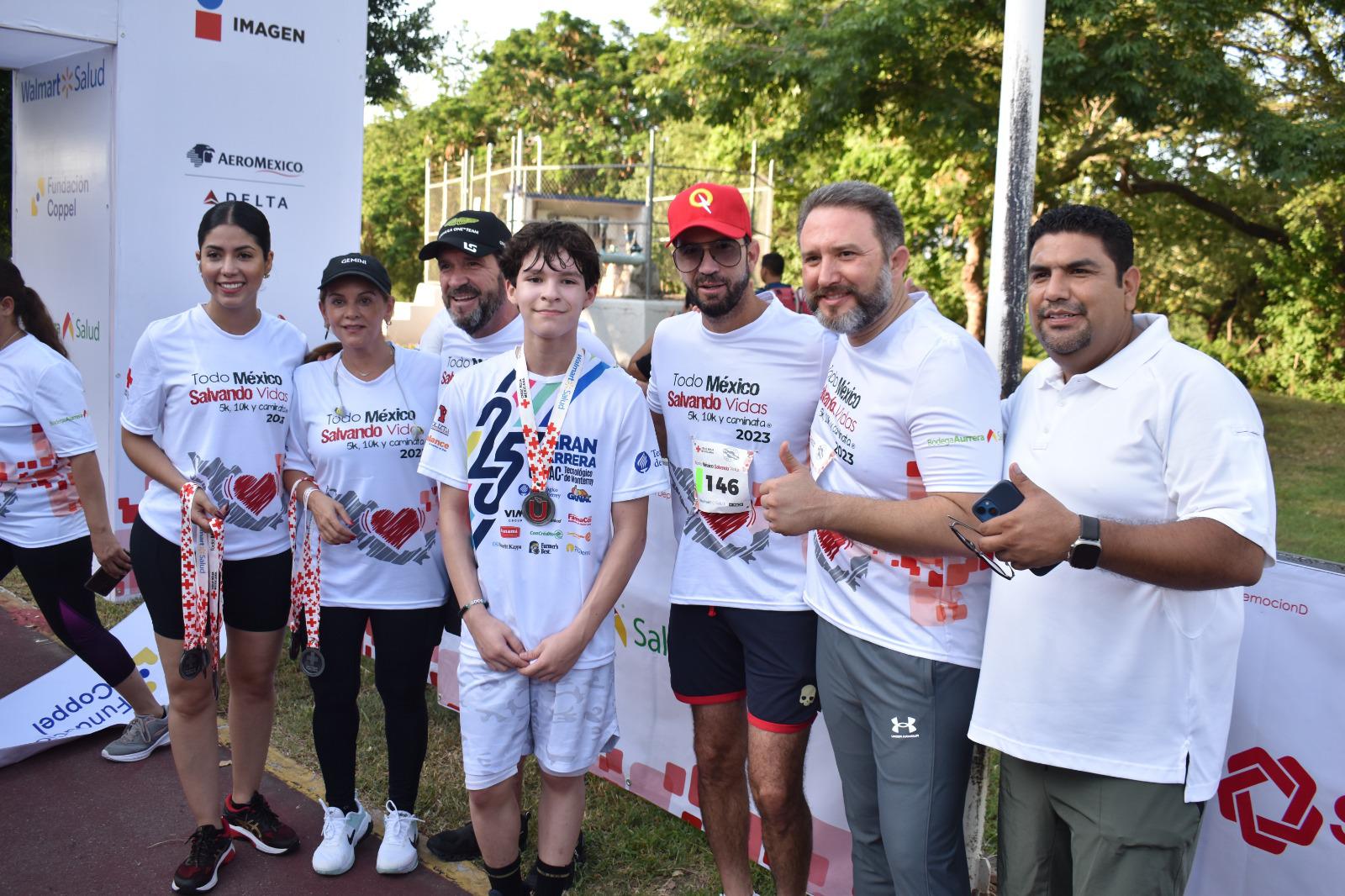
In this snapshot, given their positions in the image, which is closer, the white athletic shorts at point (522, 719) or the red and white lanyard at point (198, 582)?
the white athletic shorts at point (522, 719)

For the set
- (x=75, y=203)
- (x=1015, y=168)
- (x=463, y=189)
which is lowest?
(x=1015, y=168)

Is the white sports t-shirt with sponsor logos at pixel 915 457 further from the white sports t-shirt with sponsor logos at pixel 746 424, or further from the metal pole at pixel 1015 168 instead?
the metal pole at pixel 1015 168

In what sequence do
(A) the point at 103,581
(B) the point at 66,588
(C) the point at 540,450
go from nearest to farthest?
(C) the point at 540,450
(A) the point at 103,581
(B) the point at 66,588

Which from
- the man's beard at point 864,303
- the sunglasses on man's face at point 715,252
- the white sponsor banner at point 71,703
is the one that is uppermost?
the sunglasses on man's face at point 715,252

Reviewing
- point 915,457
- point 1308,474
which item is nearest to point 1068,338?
point 915,457

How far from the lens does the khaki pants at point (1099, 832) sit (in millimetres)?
2260

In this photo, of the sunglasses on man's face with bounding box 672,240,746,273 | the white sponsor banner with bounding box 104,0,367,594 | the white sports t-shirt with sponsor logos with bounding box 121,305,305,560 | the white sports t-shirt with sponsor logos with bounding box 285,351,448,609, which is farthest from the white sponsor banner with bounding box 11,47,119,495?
the sunglasses on man's face with bounding box 672,240,746,273

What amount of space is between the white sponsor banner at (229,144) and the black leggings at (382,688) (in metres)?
3.64

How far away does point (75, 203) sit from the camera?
6918mm

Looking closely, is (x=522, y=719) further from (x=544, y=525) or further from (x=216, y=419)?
(x=216, y=419)

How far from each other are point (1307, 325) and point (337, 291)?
77.8 ft

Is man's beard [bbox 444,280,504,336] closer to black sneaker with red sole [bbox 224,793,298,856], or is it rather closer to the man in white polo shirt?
black sneaker with red sole [bbox 224,793,298,856]

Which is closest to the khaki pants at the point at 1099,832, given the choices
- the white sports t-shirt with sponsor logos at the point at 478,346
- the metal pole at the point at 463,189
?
the white sports t-shirt with sponsor logos at the point at 478,346

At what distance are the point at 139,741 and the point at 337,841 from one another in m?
1.49
